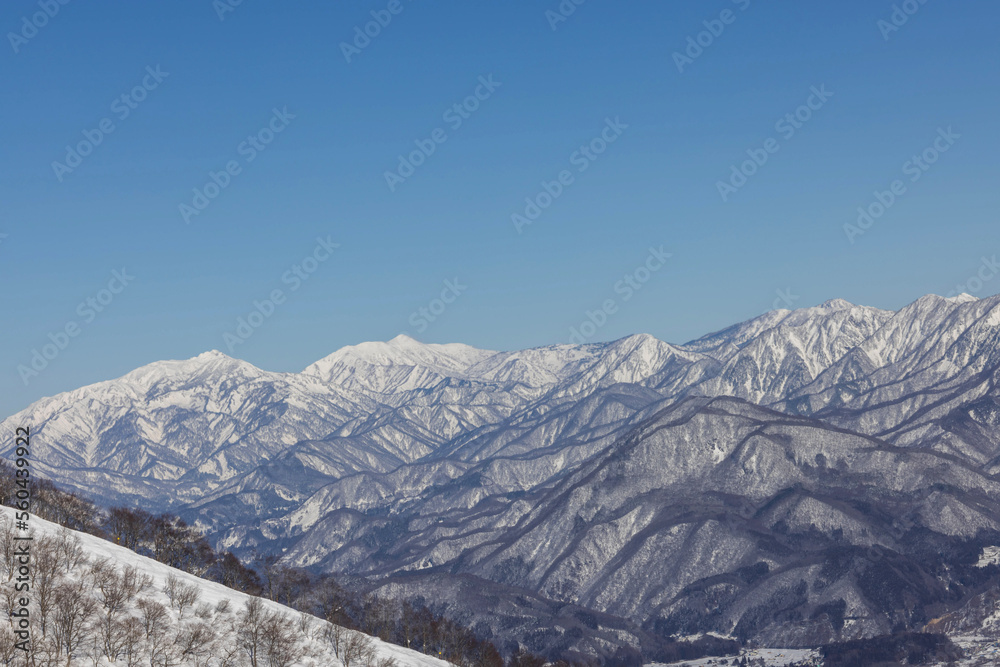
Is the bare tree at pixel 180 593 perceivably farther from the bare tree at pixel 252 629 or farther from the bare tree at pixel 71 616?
the bare tree at pixel 71 616

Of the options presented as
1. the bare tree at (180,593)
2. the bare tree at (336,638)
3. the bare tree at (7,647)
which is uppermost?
the bare tree at (180,593)

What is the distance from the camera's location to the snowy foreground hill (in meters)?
138

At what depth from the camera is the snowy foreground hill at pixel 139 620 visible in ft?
452

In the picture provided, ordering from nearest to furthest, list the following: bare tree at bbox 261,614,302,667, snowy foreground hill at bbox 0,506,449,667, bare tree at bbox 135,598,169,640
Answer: snowy foreground hill at bbox 0,506,449,667 < bare tree at bbox 135,598,169,640 < bare tree at bbox 261,614,302,667

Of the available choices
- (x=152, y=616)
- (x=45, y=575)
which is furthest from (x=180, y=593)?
(x=45, y=575)

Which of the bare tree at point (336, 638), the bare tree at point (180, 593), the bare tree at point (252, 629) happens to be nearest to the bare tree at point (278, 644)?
the bare tree at point (252, 629)

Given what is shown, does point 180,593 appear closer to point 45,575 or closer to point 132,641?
point 132,641

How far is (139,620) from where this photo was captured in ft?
494

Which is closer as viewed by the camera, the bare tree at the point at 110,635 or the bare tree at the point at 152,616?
the bare tree at the point at 110,635

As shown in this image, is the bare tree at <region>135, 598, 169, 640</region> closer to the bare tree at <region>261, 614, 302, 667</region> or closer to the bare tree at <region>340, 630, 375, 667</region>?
the bare tree at <region>261, 614, 302, 667</region>

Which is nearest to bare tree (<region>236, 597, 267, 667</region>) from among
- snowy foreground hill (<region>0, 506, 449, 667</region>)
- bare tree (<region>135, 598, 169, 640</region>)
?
snowy foreground hill (<region>0, 506, 449, 667</region>)

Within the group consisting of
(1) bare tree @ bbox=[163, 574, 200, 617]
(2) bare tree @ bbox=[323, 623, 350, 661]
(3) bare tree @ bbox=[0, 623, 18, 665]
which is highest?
(1) bare tree @ bbox=[163, 574, 200, 617]

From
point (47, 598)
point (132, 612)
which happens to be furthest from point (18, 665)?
point (132, 612)

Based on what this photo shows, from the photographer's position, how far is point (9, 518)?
164375mm
